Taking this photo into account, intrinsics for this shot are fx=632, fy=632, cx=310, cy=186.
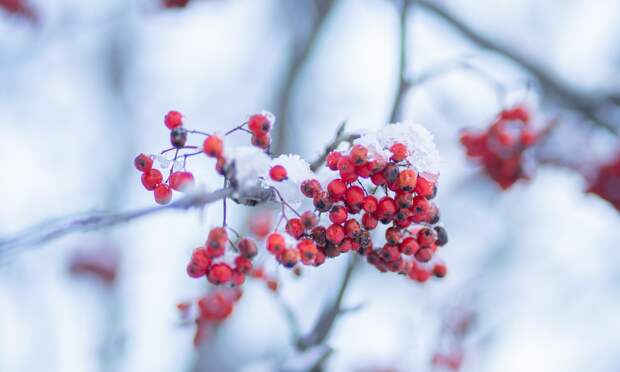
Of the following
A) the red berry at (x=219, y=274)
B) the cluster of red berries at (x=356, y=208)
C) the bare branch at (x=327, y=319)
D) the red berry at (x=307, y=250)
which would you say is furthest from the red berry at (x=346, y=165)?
the bare branch at (x=327, y=319)

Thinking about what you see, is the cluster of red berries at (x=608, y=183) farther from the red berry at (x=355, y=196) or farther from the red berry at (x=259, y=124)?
the red berry at (x=259, y=124)

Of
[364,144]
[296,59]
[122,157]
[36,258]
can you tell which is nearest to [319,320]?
[364,144]

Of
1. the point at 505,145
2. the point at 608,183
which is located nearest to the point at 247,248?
the point at 505,145

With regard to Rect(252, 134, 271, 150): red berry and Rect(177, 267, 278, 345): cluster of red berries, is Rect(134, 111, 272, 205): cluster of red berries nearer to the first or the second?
Rect(252, 134, 271, 150): red berry

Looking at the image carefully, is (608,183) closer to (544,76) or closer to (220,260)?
(544,76)

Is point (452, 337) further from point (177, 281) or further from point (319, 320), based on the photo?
point (177, 281)

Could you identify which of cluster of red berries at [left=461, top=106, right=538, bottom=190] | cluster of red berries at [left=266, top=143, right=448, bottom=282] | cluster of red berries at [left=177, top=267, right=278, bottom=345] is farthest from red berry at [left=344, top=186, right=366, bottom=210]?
cluster of red berries at [left=461, top=106, right=538, bottom=190]
